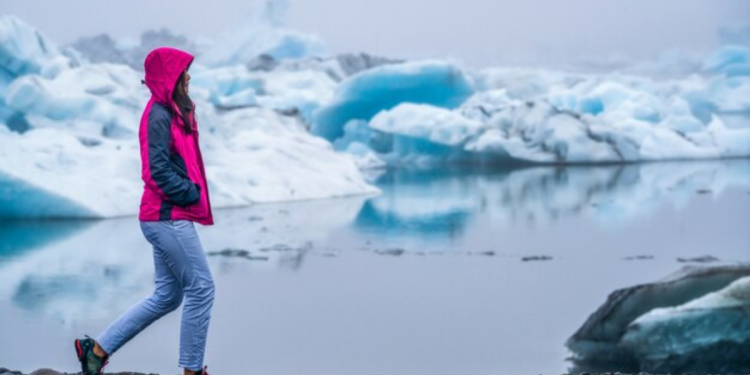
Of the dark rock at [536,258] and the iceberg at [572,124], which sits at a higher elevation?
the iceberg at [572,124]

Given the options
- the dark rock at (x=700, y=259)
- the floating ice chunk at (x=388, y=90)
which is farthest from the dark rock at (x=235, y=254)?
the floating ice chunk at (x=388, y=90)

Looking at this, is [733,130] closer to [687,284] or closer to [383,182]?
[383,182]

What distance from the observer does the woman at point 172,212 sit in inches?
66.7

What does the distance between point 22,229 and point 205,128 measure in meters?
2.99

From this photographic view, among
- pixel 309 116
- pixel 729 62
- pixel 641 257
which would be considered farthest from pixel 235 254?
pixel 729 62

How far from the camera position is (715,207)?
8.69 m

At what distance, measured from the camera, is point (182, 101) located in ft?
5.75

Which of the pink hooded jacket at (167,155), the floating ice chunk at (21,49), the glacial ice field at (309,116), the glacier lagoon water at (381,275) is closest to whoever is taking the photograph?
the pink hooded jacket at (167,155)

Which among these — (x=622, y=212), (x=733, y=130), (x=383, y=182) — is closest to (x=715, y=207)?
(x=622, y=212)

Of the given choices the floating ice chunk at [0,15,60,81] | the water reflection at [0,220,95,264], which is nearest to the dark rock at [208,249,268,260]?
the water reflection at [0,220,95,264]

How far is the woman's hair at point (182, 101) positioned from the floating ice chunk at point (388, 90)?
41.3 ft

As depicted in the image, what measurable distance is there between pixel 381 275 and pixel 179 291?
3.69m

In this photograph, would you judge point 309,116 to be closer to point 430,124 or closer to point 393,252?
point 430,124

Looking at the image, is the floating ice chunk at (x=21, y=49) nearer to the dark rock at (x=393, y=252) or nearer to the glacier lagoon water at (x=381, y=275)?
the glacier lagoon water at (x=381, y=275)
